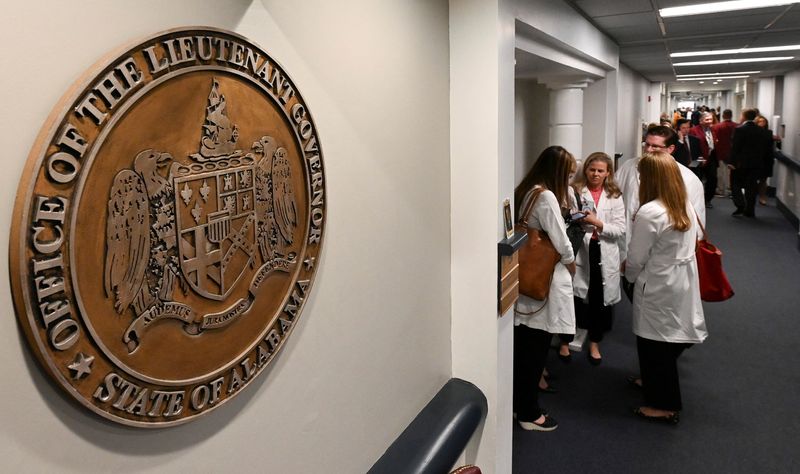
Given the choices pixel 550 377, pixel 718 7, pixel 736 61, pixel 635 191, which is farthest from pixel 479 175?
pixel 736 61

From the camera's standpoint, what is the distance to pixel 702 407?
4.02 m

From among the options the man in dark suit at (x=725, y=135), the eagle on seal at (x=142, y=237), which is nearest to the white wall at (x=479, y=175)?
the eagle on seal at (x=142, y=237)

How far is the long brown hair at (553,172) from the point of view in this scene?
3.52 m

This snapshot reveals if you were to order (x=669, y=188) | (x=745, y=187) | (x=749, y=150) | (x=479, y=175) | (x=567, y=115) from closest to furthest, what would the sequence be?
(x=479, y=175), (x=669, y=188), (x=567, y=115), (x=749, y=150), (x=745, y=187)

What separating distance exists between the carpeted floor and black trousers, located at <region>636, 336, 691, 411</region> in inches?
6.4

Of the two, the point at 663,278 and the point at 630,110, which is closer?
the point at 663,278

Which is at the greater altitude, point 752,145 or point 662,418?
point 752,145

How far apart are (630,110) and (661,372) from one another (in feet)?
21.9

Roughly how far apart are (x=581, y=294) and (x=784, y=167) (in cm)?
866

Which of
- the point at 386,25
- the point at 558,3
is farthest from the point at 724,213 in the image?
the point at 386,25

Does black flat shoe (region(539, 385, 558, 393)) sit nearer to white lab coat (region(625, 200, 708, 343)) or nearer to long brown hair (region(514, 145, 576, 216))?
white lab coat (region(625, 200, 708, 343))

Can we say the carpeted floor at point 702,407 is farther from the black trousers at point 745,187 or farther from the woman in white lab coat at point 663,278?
the black trousers at point 745,187

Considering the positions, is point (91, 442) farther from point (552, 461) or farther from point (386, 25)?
point (552, 461)

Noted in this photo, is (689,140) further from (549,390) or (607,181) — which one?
(549,390)
